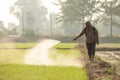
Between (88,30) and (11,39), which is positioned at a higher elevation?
(88,30)

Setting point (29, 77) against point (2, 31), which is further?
point (2, 31)

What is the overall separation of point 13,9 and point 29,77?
336 feet

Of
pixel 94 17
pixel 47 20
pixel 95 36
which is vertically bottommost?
pixel 47 20

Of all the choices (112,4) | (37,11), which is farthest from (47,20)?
(112,4)

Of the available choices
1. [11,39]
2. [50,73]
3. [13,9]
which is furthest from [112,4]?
[50,73]

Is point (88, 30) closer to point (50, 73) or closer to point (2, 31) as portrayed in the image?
point (50, 73)

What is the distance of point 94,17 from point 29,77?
6759 cm

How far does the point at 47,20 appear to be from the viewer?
140m

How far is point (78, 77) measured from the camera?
29.8ft

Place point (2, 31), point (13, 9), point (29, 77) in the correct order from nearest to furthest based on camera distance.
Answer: point (29, 77), point (2, 31), point (13, 9)

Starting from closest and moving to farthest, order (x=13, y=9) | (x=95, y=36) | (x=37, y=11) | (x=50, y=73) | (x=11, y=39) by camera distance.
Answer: (x=50, y=73) < (x=95, y=36) < (x=11, y=39) < (x=13, y=9) < (x=37, y=11)

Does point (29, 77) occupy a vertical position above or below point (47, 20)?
above

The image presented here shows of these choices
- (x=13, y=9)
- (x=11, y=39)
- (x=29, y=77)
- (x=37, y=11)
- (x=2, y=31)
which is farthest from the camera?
(x=37, y=11)

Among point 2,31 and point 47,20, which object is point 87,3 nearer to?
point 2,31
